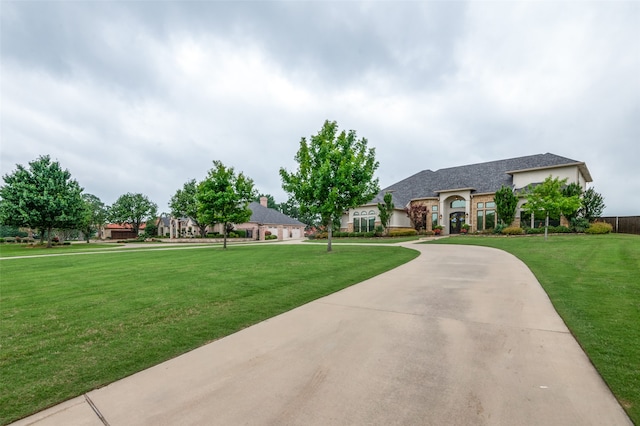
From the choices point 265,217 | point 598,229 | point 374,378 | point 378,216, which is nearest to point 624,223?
point 598,229

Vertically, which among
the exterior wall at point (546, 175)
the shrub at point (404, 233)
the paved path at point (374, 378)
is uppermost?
the exterior wall at point (546, 175)

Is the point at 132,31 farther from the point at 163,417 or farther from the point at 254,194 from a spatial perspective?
the point at 163,417

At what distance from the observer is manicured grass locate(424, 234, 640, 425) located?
2.79 meters

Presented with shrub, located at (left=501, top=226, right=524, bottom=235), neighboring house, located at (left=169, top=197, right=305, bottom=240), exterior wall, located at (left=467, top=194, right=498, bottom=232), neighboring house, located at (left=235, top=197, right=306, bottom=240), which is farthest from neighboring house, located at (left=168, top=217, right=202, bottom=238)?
shrub, located at (left=501, top=226, right=524, bottom=235)

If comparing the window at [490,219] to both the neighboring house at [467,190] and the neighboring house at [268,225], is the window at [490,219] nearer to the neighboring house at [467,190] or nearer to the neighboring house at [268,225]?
the neighboring house at [467,190]

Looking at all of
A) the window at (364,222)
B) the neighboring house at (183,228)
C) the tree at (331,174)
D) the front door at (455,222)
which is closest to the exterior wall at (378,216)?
the window at (364,222)

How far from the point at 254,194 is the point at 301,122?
994 centimetres

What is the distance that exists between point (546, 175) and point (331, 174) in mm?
23998

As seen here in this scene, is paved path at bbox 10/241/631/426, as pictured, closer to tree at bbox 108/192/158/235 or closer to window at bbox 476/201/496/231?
window at bbox 476/201/496/231

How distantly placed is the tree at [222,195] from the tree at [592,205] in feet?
95.2

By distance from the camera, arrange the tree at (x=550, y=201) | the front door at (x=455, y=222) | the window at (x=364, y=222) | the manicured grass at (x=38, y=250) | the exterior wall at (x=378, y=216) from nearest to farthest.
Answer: the tree at (x=550, y=201), the manicured grass at (x=38, y=250), the front door at (x=455, y=222), the exterior wall at (x=378, y=216), the window at (x=364, y=222)

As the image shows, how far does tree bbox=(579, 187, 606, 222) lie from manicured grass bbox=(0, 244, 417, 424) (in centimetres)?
2533

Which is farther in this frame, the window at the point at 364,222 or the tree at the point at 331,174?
the window at the point at 364,222

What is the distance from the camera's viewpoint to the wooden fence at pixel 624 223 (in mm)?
22188
